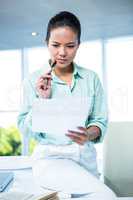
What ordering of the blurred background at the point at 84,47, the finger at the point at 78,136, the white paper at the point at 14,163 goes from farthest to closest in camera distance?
1. the blurred background at the point at 84,47
2. the white paper at the point at 14,163
3. the finger at the point at 78,136

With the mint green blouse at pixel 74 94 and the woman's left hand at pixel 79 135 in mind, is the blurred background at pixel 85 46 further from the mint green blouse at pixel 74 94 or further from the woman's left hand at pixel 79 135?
the woman's left hand at pixel 79 135

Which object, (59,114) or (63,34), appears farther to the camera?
(63,34)

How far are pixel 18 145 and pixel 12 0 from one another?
1.23 m

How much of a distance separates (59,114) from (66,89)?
27 centimetres

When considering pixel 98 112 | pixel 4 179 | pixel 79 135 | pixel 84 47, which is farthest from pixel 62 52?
pixel 84 47

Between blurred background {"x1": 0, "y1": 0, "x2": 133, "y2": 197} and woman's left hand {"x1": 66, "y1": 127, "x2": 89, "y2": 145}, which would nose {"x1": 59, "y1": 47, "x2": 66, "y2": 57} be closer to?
woman's left hand {"x1": 66, "y1": 127, "x2": 89, "y2": 145}

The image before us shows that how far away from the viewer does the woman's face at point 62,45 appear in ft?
5.46

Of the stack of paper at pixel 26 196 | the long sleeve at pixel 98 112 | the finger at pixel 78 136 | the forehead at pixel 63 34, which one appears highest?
the forehead at pixel 63 34

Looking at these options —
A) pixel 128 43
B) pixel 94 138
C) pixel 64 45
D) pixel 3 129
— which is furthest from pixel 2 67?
pixel 94 138

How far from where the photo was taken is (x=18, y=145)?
2902 millimetres

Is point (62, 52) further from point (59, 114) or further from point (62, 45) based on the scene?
point (59, 114)

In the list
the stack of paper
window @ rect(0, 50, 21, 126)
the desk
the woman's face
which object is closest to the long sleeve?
the woman's face

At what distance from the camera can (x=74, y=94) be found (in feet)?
5.30

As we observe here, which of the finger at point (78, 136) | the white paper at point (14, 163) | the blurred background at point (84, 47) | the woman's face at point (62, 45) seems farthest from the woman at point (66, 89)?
the blurred background at point (84, 47)
